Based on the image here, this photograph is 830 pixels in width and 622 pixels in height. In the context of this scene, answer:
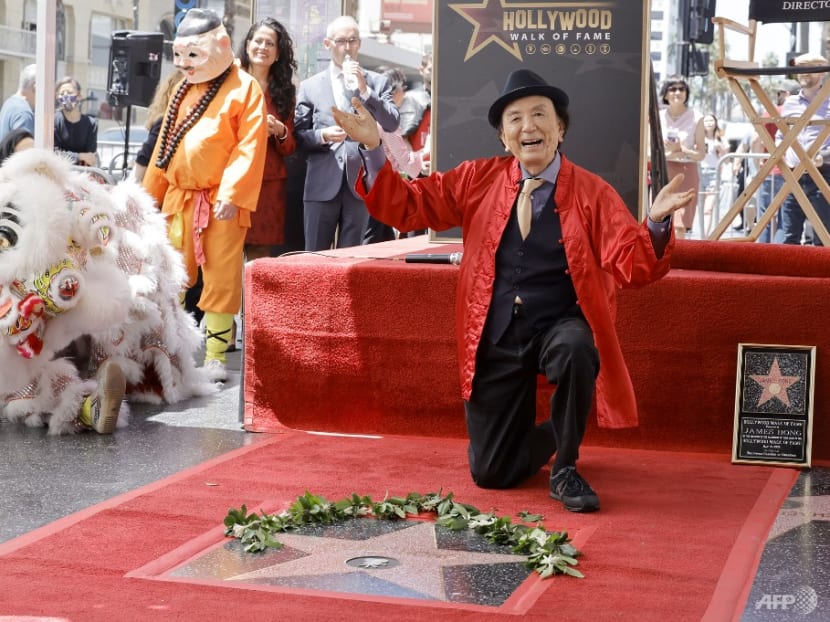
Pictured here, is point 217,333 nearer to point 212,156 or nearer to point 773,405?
point 212,156

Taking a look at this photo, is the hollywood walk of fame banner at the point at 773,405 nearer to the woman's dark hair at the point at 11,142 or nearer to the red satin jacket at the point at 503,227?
the red satin jacket at the point at 503,227

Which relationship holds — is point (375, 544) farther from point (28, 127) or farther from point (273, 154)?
point (28, 127)

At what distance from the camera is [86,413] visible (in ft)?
16.6

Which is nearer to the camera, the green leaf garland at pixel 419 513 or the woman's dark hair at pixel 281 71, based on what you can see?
the green leaf garland at pixel 419 513

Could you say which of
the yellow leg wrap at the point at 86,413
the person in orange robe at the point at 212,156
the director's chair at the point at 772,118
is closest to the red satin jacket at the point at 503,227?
the yellow leg wrap at the point at 86,413

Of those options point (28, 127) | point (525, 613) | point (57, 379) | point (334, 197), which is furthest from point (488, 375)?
point (28, 127)

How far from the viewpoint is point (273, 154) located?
6.71m

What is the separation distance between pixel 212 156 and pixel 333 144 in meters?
0.99

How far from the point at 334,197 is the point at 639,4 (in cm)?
204

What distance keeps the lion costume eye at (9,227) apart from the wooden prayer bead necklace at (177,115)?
3.93 ft

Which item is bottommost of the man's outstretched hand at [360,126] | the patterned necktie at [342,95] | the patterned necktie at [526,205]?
the patterned necktie at [526,205]

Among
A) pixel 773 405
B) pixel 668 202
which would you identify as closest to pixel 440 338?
pixel 773 405

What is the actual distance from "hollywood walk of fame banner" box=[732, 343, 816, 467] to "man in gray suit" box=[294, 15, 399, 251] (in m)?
2.73

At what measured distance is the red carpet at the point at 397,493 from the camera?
2.93m
